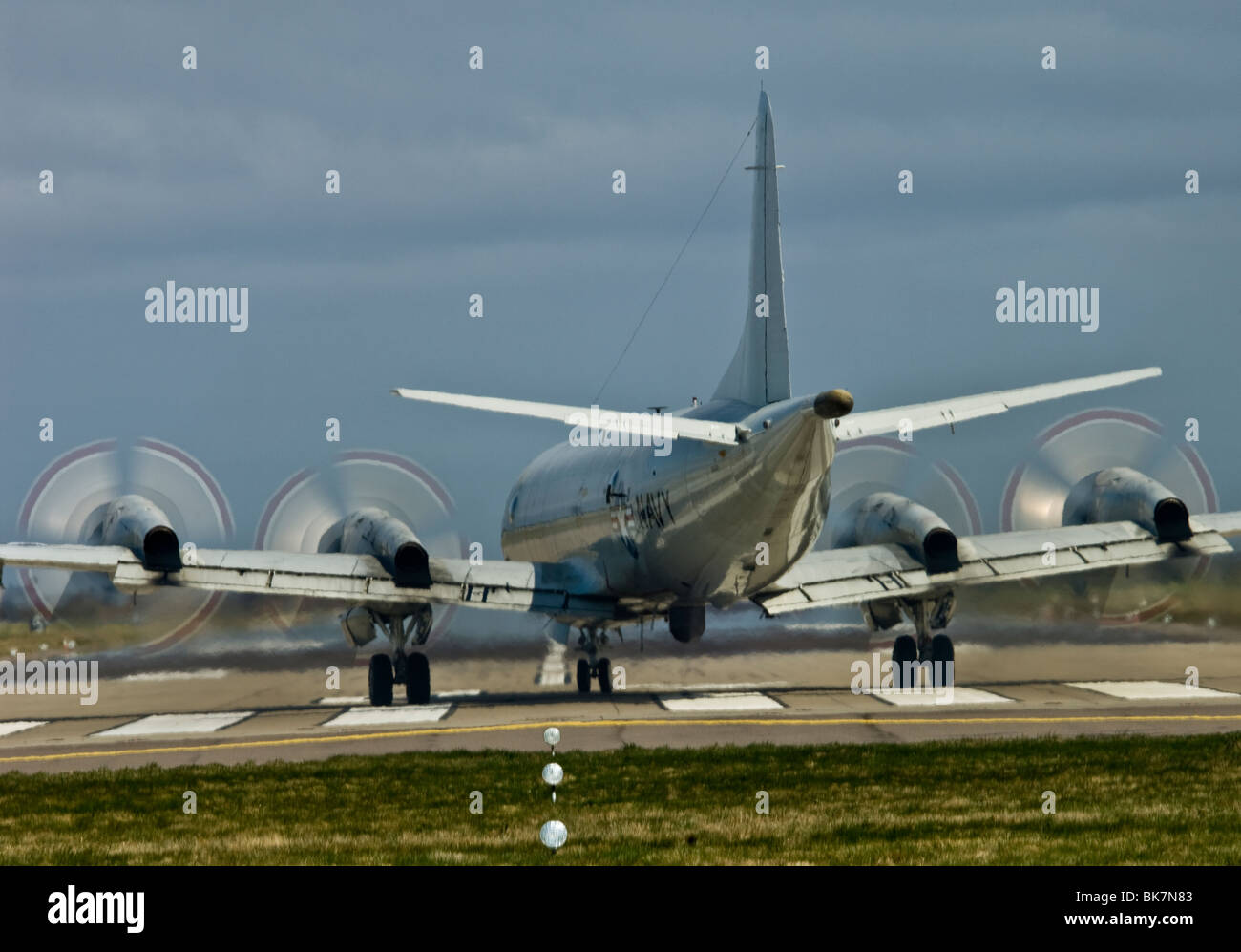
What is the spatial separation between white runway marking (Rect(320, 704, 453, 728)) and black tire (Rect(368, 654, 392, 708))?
1.46 ft

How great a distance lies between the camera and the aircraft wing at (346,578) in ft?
116

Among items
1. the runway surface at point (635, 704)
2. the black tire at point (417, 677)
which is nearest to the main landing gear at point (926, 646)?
the runway surface at point (635, 704)

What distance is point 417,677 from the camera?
39062 millimetres

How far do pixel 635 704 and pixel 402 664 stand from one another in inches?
247

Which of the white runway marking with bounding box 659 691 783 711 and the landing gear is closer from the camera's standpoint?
the white runway marking with bounding box 659 691 783 711

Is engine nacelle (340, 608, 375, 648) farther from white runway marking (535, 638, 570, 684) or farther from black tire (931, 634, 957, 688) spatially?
black tire (931, 634, 957, 688)

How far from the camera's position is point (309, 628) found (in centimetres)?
4669

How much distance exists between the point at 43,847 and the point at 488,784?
19.3 ft

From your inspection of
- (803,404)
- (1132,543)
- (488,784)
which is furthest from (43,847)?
(1132,543)

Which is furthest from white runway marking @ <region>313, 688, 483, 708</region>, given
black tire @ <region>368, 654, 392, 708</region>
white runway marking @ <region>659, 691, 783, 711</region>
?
white runway marking @ <region>659, 691, 783, 711</region>

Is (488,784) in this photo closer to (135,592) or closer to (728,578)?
(728,578)

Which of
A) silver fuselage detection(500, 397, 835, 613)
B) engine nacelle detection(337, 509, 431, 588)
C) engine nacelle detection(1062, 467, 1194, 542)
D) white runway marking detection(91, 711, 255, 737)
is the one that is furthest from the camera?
engine nacelle detection(1062, 467, 1194, 542)

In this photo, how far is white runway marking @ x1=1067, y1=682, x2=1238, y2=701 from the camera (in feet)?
109

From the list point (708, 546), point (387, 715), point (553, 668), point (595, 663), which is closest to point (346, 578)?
point (387, 715)
